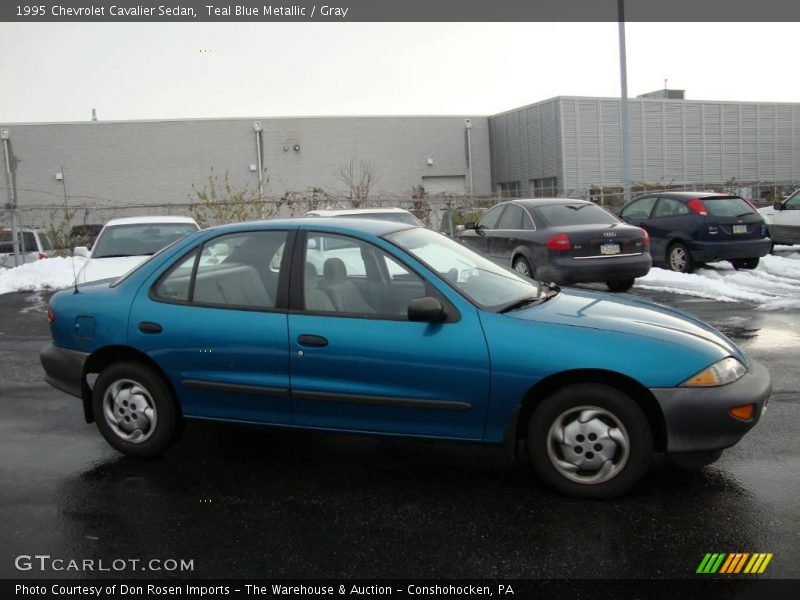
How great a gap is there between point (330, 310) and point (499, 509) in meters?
1.49

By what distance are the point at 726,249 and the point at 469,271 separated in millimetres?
9985

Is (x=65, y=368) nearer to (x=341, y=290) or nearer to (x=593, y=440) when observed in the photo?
(x=341, y=290)

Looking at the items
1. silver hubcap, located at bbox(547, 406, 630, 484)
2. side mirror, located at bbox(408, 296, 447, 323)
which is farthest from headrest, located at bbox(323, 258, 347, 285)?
silver hubcap, located at bbox(547, 406, 630, 484)

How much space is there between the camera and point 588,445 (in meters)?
4.00

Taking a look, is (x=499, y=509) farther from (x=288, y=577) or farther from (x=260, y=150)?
(x=260, y=150)

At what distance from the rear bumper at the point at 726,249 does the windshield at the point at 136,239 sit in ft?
28.8

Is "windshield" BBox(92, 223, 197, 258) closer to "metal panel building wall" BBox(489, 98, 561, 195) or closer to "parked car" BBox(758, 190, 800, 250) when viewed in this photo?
"parked car" BBox(758, 190, 800, 250)

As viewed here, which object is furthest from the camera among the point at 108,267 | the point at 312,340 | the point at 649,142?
the point at 649,142

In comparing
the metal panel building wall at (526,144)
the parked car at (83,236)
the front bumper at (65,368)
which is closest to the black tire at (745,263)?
the front bumper at (65,368)

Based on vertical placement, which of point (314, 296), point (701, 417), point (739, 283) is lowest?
point (739, 283)

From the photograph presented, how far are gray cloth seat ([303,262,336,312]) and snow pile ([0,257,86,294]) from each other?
37.9ft

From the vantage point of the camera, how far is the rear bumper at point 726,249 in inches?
519

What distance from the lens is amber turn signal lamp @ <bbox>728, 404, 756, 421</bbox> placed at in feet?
12.9

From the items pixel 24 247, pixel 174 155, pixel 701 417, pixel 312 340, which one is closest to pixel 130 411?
pixel 312 340
